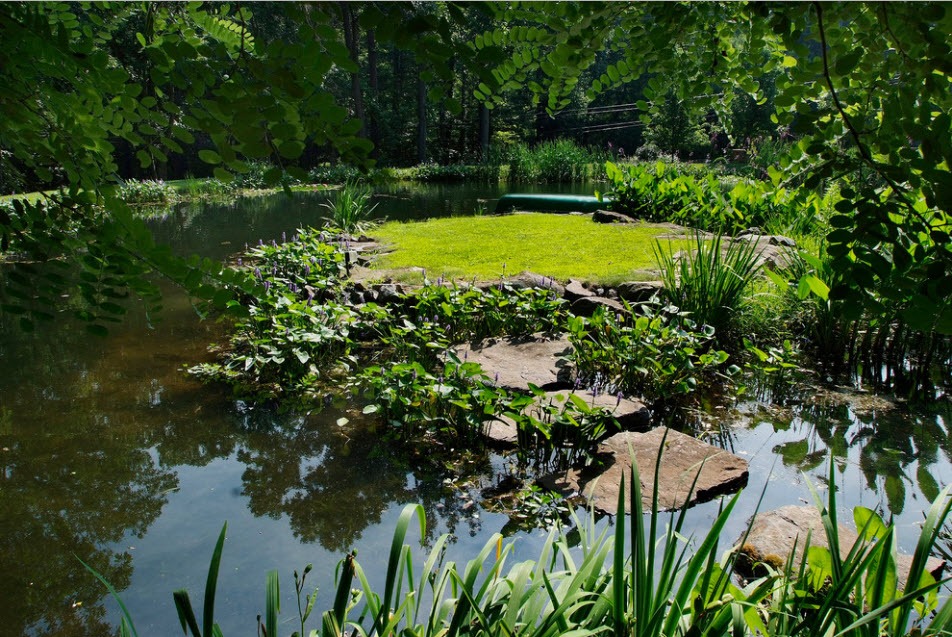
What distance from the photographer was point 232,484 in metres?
3.31

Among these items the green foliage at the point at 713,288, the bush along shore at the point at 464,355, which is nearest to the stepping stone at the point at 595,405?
the bush along shore at the point at 464,355

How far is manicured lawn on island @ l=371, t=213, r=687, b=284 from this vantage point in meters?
6.30

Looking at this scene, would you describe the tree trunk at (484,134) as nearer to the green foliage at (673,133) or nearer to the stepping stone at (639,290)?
the green foliage at (673,133)

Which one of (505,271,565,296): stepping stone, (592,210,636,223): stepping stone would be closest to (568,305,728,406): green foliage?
(505,271,565,296): stepping stone

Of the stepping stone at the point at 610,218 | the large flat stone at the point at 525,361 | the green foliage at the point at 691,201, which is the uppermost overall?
the green foliage at the point at 691,201

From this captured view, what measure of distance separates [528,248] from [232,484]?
4.88 metres

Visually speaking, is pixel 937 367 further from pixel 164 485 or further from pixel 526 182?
pixel 526 182

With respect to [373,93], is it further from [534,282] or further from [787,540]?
[787,540]

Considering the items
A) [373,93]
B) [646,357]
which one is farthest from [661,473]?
[373,93]

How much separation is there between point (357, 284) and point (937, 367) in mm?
4231

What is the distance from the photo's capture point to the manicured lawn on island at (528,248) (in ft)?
20.7

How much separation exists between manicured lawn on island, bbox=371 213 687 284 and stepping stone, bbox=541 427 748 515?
2.51 metres

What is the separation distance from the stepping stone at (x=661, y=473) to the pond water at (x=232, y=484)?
0.11 m

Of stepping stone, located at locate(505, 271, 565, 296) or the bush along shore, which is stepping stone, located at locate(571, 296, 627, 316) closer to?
the bush along shore
